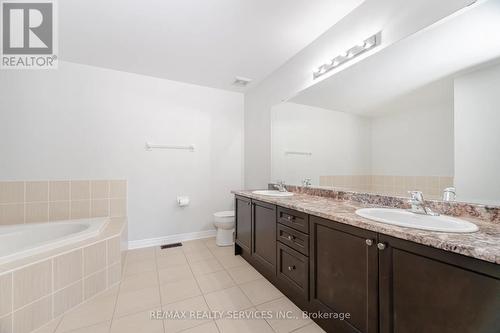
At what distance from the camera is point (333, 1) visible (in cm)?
160

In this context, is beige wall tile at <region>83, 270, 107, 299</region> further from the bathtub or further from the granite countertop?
the granite countertop

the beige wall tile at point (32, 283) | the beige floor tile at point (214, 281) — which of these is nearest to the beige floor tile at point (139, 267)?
the beige floor tile at point (214, 281)

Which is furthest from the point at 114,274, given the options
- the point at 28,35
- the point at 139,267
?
the point at 28,35

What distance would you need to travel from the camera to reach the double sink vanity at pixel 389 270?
699mm

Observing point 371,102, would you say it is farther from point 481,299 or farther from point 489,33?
point 481,299

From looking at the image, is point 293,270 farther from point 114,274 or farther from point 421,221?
point 114,274

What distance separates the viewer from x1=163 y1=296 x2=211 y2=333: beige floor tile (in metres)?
1.36

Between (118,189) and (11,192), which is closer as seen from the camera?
(11,192)

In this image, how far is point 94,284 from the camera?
1.70m

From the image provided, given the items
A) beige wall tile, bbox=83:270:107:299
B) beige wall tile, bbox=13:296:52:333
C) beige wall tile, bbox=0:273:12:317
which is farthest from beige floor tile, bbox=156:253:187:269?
beige wall tile, bbox=0:273:12:317

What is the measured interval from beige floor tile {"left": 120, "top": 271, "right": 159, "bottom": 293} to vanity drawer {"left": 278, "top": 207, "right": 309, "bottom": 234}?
4.29 feet

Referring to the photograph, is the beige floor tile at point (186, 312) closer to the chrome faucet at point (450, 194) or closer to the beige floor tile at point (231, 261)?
the beige floor tile at point (231, 261)

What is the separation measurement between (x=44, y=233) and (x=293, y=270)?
2.50 m

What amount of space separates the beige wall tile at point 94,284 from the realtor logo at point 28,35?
222 cm
